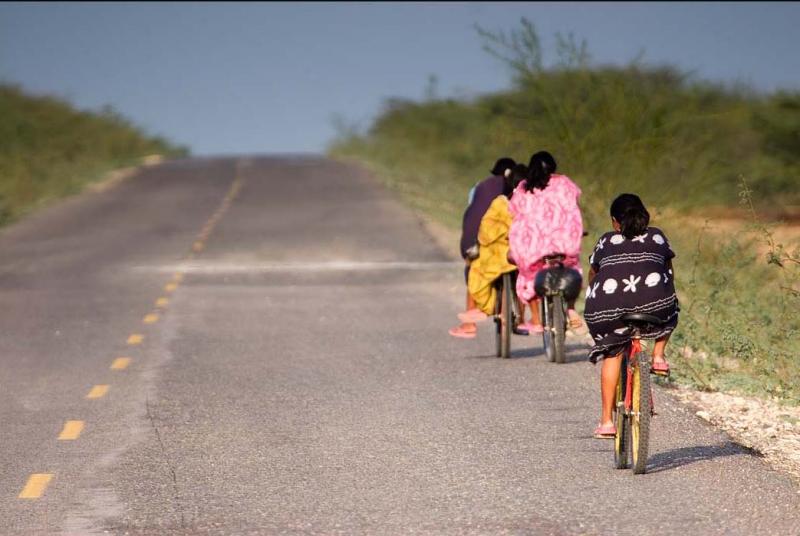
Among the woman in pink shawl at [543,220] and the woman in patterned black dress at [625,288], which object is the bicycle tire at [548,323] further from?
the woman in patterned black dress at [625,288]

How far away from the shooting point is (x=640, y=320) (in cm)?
950

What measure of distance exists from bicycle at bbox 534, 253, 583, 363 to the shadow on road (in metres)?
3.60

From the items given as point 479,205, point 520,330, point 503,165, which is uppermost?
point 503,165

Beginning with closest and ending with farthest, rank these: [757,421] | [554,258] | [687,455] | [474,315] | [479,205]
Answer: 1. [687,455]
2. [757,421]
3. [554,258]
4. [474,315]
5. [479,205]

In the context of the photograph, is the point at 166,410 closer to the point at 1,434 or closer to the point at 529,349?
the point at 1,434

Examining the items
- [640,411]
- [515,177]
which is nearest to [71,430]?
[640,411]

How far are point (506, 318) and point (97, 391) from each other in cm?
371

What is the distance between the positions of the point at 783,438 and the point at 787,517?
7.80 ft

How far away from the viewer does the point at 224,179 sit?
46.2m

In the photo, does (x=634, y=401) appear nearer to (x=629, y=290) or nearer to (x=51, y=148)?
(x=629, y=290)

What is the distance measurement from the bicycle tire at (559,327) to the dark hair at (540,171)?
1.02 m

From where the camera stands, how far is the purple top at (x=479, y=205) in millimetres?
15312

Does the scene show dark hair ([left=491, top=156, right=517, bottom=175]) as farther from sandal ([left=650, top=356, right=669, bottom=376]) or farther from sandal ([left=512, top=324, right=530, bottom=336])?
sandal ([left=650, top=356, right=669, bottom=376])

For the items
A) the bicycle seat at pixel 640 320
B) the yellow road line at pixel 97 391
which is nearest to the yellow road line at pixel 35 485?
the yellow road line at pixel 97 391
